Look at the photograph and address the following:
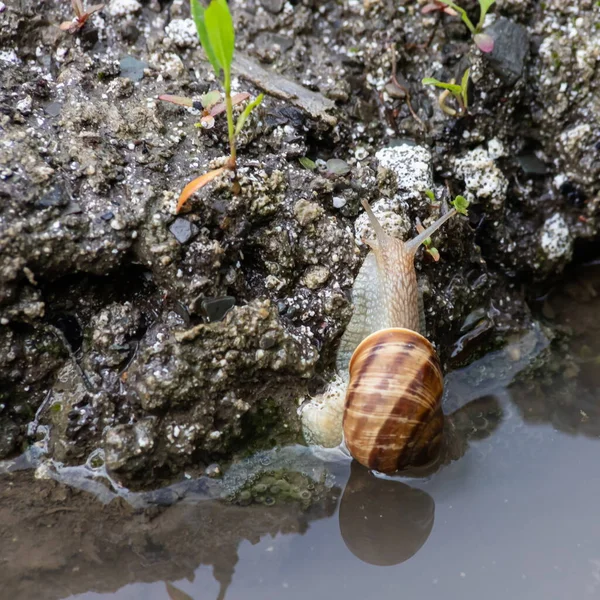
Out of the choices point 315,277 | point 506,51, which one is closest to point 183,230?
point 315,277

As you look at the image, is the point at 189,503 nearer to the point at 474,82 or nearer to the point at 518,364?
the point at 518,364

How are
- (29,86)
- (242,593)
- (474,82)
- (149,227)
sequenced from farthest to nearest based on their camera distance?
(474,82) → (29,86) → (149,227) → (242,593)

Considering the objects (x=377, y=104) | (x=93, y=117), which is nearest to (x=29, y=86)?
(x=93, y=117)

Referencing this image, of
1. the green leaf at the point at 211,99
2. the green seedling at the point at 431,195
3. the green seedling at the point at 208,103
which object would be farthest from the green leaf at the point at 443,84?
the green leaf at the point at 211,99

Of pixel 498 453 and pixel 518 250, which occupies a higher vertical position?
pixel 518 250

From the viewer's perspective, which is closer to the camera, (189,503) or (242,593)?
(242,593)

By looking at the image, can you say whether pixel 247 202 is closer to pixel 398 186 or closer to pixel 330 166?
pixel 330 166

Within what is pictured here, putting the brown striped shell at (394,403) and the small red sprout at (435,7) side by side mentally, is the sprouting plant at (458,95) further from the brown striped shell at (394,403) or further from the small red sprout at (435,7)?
the brown striped shell at (394,403)

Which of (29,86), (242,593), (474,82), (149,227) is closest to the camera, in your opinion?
(242,593)
